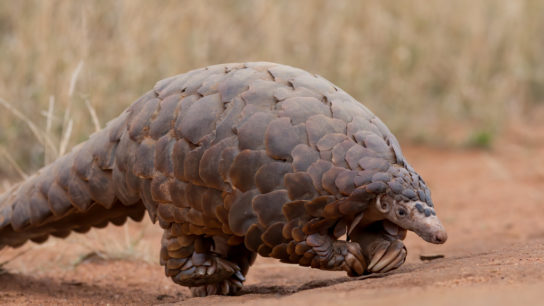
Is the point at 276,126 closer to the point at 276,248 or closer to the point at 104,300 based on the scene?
the point at 276,248

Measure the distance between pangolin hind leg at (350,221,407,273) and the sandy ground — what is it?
2.9 inches

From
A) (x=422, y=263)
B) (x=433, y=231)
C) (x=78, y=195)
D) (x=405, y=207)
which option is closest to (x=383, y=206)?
(x=405, y=207)

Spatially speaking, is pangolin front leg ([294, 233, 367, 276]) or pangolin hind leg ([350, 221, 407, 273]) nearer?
pangolin front leg ([294, 233, 367, 276])

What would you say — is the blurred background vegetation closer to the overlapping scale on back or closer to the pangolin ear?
the overlapping scale on back

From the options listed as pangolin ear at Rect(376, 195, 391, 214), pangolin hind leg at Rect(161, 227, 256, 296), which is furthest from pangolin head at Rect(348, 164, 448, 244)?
pangolin hind leg at Rect(161, 227, 256, 296)

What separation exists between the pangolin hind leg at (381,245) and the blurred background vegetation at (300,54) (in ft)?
11.4

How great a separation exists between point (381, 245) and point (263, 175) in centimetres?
59

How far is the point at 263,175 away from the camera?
3.21 m

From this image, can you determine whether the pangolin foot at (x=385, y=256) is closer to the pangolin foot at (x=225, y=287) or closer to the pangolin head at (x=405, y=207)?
the pangolin head at (x=405, y=207)

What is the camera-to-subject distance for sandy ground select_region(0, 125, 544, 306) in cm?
274

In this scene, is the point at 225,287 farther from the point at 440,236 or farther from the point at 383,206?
the point at 440,236

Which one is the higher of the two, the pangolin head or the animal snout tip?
the pangolin head

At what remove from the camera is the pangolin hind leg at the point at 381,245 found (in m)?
3.34

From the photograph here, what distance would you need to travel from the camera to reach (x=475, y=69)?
10.4 metres
